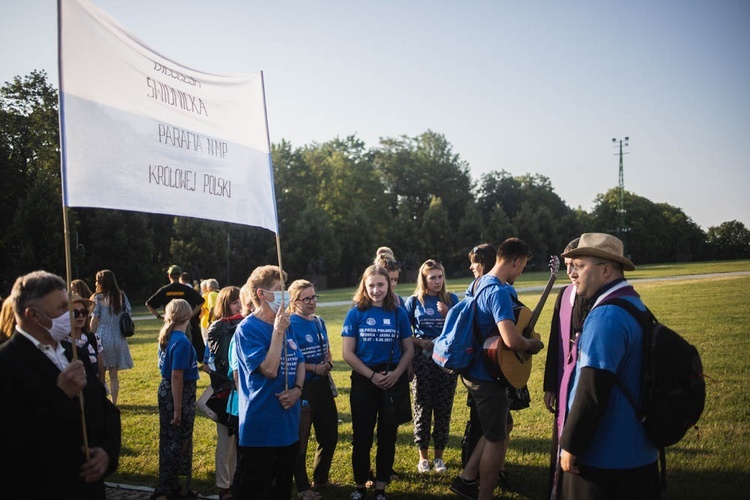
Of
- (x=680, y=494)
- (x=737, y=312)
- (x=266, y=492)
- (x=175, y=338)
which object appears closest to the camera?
(x=266, y=492)

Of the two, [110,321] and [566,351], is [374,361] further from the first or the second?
[110,321]

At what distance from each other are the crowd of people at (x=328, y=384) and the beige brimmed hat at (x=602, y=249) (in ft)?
0.04

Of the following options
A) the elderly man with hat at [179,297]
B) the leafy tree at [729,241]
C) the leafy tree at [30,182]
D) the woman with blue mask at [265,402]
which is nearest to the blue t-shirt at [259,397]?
the woman with blue mask at [265,402]

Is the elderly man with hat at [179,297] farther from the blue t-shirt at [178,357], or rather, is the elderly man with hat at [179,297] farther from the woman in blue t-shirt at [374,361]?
the woman in blue t-shirt at [374,361]

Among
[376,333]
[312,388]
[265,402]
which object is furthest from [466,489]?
[265,402]

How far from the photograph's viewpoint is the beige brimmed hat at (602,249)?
3490 millimetres

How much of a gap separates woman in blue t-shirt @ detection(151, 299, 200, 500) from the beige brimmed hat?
395 cm

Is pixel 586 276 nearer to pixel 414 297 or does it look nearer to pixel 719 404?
pixel 414 297

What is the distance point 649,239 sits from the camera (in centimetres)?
9344

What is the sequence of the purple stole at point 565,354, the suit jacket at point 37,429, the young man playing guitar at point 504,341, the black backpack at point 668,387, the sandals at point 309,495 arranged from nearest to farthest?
the suit jacket at point 37,429, the black backpack at point 668,387, the purple stole at point 565,354, the young man playing guitar at point 504,341, the sandals at point 309,495

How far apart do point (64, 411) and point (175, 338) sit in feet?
9.01

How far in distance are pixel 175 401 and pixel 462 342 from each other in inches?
118

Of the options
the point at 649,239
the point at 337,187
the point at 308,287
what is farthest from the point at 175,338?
the point at 649,239

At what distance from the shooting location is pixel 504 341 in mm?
4582
